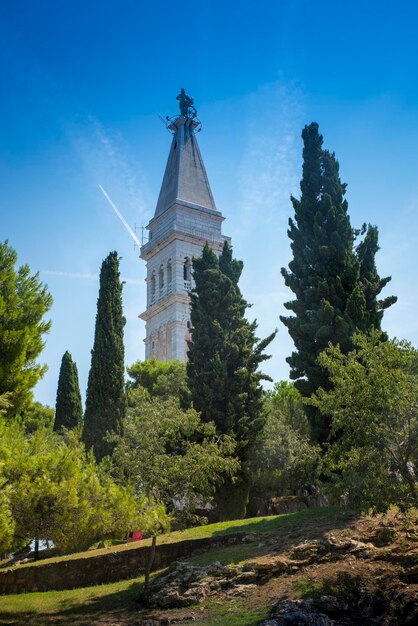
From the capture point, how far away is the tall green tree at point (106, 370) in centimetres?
3122

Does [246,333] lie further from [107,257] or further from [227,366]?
[107,257]

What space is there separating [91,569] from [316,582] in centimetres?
790

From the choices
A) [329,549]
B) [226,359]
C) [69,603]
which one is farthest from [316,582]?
[226,359]

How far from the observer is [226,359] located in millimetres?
30078

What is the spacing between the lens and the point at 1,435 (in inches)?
624

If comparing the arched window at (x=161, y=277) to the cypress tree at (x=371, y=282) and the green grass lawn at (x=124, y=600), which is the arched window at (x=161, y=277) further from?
the green grass lawn at (x=124, y=600)

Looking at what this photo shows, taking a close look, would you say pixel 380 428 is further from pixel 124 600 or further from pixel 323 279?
pixel 323 279

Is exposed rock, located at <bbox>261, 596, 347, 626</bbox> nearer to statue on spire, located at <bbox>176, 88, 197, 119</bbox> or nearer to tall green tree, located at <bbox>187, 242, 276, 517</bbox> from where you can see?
tall green tree, located at <bbox>187, 242, 276, 517</bbox>

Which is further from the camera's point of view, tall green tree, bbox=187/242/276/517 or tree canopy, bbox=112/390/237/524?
tall green tree, bbox=187/242/276/517

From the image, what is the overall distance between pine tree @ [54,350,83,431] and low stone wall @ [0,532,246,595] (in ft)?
71.5

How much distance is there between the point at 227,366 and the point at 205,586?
A: 1466cm

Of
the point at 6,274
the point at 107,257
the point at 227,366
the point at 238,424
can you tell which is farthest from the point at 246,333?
the point at 6,274

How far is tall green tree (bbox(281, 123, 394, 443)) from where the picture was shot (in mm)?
23703

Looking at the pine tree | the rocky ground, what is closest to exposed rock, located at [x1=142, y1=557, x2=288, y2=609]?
the rocky ground
